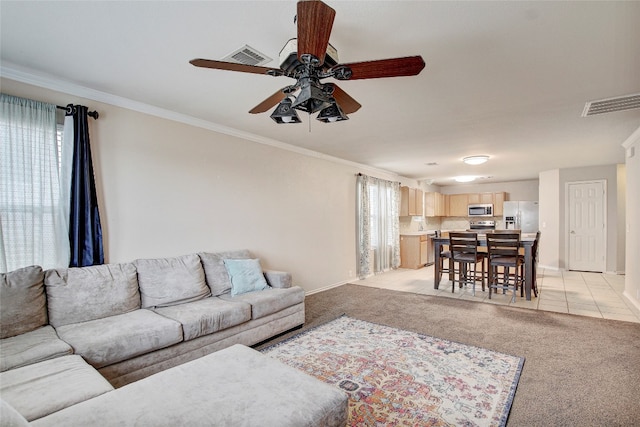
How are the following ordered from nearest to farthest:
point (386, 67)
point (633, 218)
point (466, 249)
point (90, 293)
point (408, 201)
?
point (386, 67), point (90, 293), point (633, 218), point (466, 249), point (408, 201)

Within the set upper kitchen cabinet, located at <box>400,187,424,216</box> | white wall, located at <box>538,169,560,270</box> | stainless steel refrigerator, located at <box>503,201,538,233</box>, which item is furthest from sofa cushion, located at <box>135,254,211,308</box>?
stainless steel refrigerator, located at <box>503,201,538,233</box>

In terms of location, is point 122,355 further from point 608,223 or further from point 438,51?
point 608,223

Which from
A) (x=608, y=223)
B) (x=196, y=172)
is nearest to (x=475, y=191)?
(x=608, y=223)

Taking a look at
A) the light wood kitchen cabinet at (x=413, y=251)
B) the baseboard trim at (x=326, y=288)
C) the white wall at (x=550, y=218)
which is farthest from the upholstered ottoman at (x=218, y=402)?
the white wall at (x=550, y=218)

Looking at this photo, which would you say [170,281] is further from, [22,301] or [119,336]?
[22,301]

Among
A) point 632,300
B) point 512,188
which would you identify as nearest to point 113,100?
point 632,300

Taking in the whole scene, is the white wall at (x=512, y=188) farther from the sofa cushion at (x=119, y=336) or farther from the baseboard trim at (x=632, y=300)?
the sofa cushion at (x=119, y=336)

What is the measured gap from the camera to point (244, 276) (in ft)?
11.4

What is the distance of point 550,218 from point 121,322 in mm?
8536

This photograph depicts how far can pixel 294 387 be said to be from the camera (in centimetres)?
154

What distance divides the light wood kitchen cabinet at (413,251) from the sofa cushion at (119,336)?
245 inches

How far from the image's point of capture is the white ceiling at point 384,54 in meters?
1.75

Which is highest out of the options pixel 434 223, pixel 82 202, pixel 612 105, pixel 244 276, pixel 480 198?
pixel 612 105

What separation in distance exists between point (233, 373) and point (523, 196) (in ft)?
33.0
